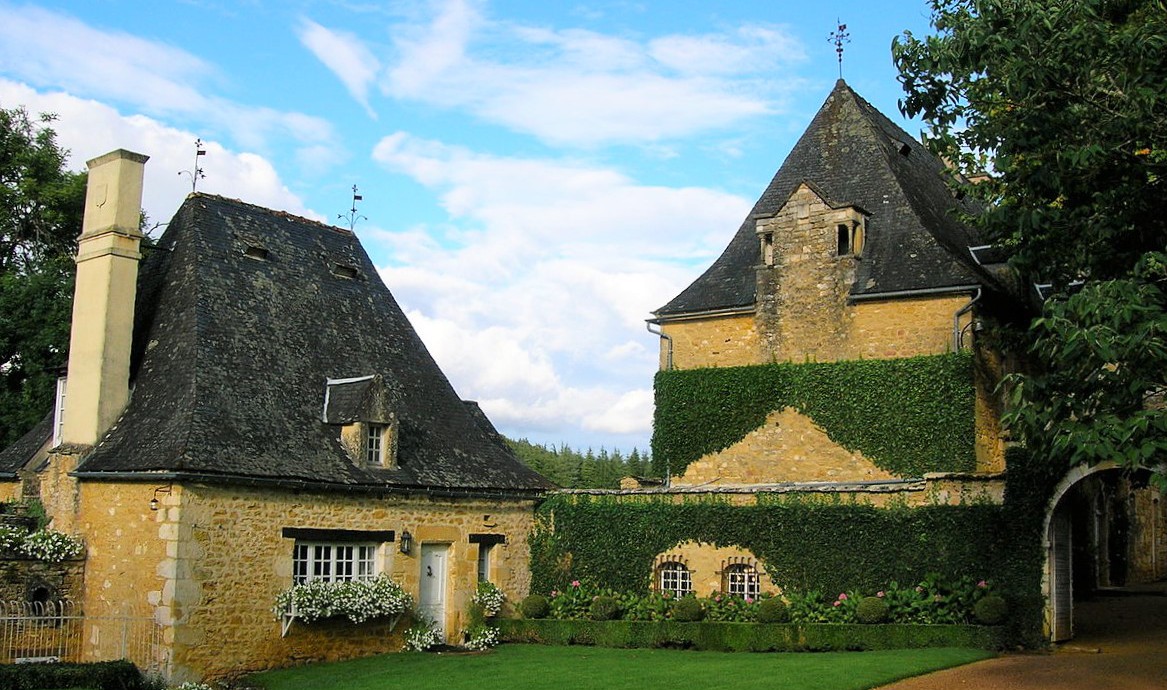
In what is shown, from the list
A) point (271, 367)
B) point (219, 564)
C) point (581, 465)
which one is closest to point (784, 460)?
point (271, 367)

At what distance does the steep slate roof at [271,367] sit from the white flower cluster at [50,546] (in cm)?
101

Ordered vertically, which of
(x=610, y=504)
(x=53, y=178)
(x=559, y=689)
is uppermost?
(x=53, y=178)

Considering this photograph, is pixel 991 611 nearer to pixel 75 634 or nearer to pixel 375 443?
pixel 375 443

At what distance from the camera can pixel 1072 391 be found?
476 inches

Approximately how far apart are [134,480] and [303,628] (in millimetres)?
3552

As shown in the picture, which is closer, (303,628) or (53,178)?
(303,628)

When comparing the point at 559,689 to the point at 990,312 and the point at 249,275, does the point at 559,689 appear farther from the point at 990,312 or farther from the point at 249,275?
the point at 990,312

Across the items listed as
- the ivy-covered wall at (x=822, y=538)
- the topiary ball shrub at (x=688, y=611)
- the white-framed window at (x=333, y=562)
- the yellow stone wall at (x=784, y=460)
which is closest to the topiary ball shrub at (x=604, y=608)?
the ivy-covered wall at (x=822, y=538)

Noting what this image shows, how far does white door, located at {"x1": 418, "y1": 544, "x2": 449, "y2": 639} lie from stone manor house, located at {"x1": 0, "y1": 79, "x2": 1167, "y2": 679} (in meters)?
0.04

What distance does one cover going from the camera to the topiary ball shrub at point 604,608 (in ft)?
66.0

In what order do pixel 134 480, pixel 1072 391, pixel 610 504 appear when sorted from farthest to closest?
pixel 610 504 < pixel 134 480 < pixel 1072 391

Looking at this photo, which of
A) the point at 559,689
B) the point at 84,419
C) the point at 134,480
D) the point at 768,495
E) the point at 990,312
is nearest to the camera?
the point at 559,689

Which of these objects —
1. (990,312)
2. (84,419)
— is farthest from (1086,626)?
(84,419)

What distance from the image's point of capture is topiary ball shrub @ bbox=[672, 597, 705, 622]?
19.1m
